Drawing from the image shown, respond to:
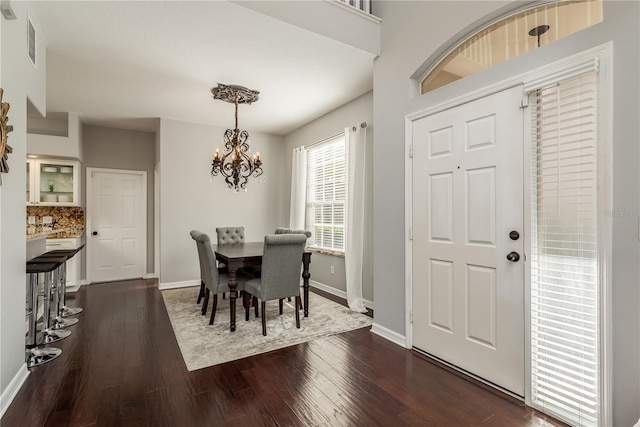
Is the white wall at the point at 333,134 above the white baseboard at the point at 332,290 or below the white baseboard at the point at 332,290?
above

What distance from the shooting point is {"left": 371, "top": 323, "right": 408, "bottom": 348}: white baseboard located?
284 centimetres

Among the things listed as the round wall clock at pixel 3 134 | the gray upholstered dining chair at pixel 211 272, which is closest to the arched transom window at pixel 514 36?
the gray upholstered dining chair at pixel 211 272

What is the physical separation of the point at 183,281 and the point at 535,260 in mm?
4934

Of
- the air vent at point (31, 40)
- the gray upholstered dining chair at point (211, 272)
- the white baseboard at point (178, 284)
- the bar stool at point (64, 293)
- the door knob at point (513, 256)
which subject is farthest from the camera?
the white baseboard at point (178, 284)

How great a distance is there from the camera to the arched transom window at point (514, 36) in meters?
1.84

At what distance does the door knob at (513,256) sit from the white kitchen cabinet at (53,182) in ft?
19.9

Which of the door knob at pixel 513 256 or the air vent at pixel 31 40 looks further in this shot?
the air vent at pixel 31 40

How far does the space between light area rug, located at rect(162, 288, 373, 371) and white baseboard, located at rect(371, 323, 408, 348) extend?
0.79 feet

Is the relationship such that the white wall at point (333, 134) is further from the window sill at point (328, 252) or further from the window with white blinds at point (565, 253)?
the window with white blinds at point (565, 253)

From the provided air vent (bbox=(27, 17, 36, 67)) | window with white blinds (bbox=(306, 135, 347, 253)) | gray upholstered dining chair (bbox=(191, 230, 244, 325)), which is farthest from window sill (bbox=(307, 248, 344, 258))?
air vent (bbox=(27, 17, 36, 67))

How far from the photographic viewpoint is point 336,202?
473 cm

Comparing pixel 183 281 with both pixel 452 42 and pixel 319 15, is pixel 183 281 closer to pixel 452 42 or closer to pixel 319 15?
pixel 319 15

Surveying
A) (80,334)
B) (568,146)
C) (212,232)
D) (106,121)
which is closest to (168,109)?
(106,121)

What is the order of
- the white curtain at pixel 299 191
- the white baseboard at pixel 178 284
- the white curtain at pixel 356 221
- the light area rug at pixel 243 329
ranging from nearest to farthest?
1. the light area rug at pixel 243 329
2. the white curtain at pixel 356 221
3. the white baseboard at pixel 178 284
4. the white curtain at pixel 299 191
